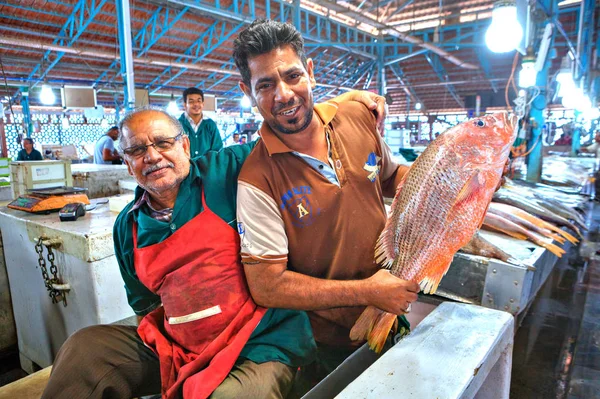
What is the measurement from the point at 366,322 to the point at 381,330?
0.06 metres

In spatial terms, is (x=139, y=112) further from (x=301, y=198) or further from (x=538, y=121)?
(x=538, y=121)

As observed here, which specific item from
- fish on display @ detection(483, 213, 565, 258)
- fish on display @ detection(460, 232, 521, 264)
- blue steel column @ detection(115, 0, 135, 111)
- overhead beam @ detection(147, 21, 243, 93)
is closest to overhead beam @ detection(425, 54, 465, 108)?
overhead beam @ detection(147, 21, 243, 93)

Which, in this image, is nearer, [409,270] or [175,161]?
[409,270]

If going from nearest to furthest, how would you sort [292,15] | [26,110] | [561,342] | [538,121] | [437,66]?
[561,342], [538,121], [292,15], [26,110], [437,66]

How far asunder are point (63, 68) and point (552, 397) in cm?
1589

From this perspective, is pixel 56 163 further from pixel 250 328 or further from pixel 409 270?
pixel 409 270

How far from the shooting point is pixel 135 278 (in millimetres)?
1805

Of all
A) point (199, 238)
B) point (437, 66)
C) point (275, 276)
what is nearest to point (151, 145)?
point (199, 238)

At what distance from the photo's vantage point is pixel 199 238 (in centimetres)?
156

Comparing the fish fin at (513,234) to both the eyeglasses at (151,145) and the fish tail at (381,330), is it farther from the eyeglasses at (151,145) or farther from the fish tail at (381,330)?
the eyeglasses at (151,145)

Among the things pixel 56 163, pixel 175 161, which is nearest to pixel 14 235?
pixel 56 163

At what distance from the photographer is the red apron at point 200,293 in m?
1.51

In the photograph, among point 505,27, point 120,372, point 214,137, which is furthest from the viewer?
point 214,137

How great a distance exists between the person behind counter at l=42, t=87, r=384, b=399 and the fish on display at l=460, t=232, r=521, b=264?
1.02m
